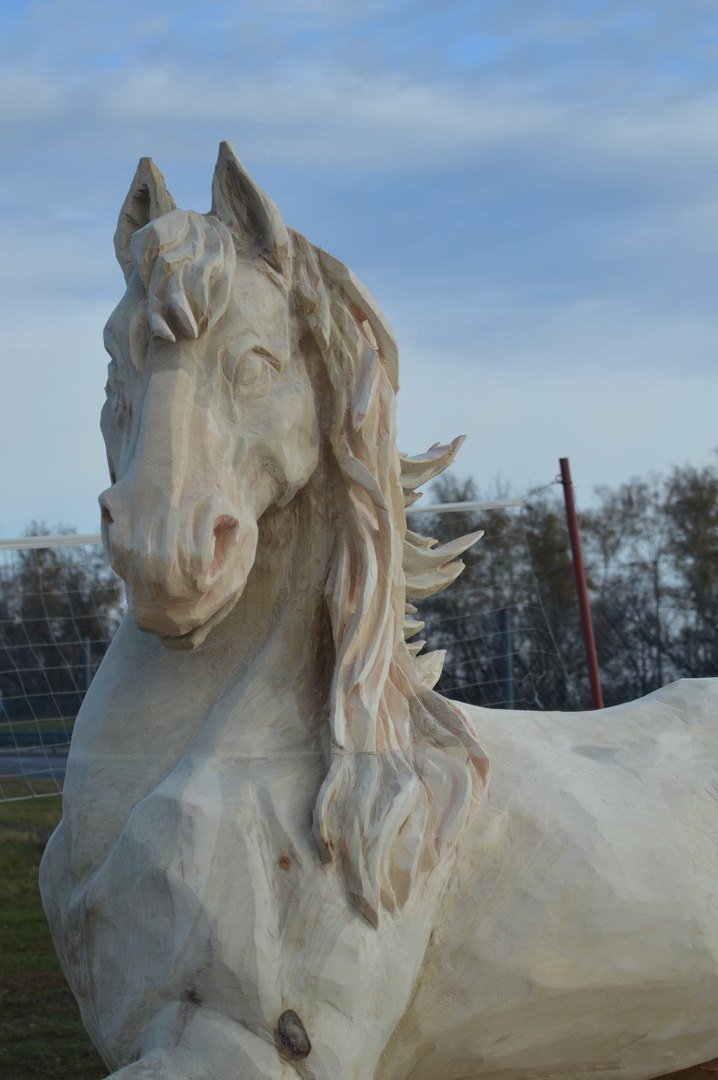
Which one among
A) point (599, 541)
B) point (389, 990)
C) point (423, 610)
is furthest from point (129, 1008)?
point (599, 541)

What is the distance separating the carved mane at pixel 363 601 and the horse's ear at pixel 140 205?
0.08 meters

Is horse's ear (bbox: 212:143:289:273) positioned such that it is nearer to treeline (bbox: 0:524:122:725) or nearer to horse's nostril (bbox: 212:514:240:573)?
horse's nostril (bbox: 212:514:240:573)

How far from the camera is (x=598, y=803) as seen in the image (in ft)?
7.08

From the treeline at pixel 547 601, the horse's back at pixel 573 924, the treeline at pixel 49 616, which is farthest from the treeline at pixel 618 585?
the horse's back at pixel 573 924

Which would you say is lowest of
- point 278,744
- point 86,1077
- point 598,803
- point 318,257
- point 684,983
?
point 86,1077

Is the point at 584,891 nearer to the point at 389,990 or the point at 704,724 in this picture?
the point at 389,990

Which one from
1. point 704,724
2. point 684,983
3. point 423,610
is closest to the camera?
point 684,983

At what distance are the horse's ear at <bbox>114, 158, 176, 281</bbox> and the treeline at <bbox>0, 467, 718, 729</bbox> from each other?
25.9 feet

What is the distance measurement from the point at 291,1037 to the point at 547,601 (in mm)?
16239

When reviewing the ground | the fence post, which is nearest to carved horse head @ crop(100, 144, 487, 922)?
the ground

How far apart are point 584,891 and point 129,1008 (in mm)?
662

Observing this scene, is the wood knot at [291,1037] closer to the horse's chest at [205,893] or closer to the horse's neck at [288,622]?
the horse's chest at [205,893]

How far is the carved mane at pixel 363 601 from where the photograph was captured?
1.87 m

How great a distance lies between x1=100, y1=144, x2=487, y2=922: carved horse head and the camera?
180cm
